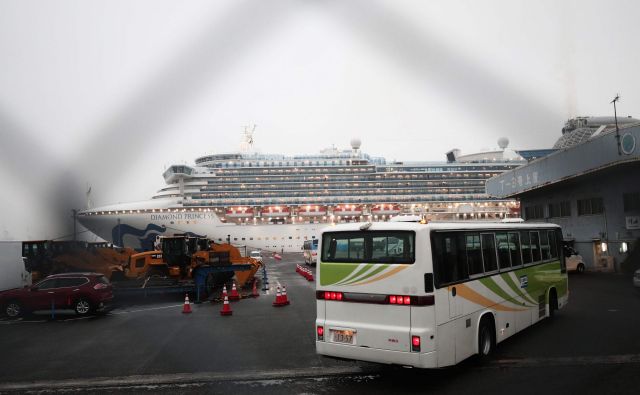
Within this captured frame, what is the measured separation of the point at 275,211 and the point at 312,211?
20.1ft

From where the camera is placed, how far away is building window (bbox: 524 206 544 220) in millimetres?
29094

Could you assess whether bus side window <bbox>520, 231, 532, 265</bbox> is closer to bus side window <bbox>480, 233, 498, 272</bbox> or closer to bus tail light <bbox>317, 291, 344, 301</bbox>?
bus side window <bbox>480, 233, 498, 272</bbox>

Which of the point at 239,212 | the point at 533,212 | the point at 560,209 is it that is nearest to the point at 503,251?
the point at 560,209

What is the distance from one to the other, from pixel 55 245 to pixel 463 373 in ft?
66.2

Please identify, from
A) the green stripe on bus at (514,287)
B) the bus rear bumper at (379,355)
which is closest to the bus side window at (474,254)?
the green stripe on bus at (514,287)

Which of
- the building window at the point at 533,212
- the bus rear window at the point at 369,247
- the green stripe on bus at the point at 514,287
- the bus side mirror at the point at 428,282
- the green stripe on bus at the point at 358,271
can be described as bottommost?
the green stripe on bus at the point at 514,287

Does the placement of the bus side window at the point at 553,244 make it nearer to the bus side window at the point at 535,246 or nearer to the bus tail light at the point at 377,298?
the bus side window at the point at 535,246

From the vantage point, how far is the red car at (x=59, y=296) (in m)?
12.7

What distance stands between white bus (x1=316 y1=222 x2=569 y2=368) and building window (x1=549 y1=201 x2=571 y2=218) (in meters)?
21.0

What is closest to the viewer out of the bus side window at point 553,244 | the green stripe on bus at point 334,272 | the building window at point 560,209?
the green stripe on bus at point 334,272

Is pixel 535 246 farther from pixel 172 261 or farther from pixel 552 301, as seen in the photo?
pixel 172 261

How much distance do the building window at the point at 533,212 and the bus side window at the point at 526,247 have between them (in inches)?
874

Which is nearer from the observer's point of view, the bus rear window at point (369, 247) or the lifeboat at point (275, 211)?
the bus rear window at point (369, 247)

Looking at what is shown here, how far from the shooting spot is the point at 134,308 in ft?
47.2
